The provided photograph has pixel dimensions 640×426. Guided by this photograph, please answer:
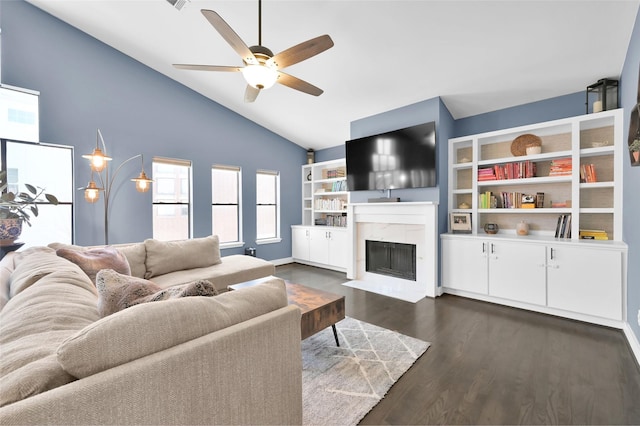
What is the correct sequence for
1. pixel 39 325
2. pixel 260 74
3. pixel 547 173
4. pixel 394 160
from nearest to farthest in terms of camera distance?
pixel 39 325, pixel 260 74, pixel 547 173, pixel 394 160

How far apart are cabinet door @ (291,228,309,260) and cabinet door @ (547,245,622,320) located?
4.04 metres

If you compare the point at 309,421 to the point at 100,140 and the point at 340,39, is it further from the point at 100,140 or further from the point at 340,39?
the point at 100,140

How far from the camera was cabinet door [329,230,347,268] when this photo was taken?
527cm

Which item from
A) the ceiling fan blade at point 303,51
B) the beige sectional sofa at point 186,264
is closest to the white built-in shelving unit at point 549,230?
the beige sectional sofa at point 186,264

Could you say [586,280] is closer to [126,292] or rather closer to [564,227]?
[564,227]

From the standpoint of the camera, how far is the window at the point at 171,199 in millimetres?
4434

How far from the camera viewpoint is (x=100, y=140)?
12.6ft

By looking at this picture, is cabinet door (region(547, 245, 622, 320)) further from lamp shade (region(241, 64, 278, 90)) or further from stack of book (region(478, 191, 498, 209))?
lamp shade (region(241, 64, 278, 90))

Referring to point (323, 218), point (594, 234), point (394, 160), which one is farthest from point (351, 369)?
point (323, 218)

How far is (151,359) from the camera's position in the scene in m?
0.86

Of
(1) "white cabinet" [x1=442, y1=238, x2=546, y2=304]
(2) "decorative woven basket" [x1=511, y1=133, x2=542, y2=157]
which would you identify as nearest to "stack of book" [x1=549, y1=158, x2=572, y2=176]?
(2) "decorative woven basket" [x1=511, y1=133, x2=542, y2=157]

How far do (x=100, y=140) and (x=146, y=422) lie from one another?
167 inches

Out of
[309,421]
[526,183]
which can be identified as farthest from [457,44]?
[309,421]

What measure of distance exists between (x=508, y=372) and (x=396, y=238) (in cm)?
242
